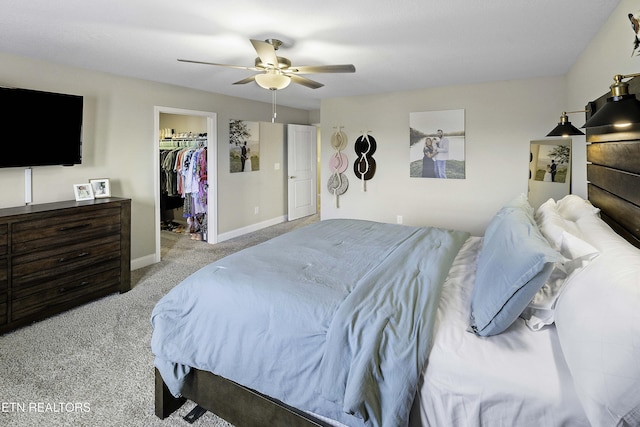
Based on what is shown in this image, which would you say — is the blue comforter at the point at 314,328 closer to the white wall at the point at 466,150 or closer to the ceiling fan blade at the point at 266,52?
the ceiling fan blade at the point at 266,52

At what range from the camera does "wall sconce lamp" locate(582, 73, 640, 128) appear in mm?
1229

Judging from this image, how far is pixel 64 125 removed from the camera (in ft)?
11.1

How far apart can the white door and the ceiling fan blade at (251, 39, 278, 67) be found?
13.6 ft

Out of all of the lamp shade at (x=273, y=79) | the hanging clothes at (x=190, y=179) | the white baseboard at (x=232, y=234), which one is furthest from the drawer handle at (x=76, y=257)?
the hanging clothes at (x=190, y=179)

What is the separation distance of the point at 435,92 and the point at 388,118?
0.72 meters

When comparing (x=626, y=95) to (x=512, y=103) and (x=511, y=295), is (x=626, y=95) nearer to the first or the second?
A: (x=511, y=295)

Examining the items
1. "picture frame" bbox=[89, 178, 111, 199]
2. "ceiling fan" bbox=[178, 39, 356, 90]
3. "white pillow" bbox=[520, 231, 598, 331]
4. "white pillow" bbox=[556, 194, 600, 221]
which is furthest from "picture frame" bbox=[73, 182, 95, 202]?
"white pillow" bbox=[556, 194, 600, 221]

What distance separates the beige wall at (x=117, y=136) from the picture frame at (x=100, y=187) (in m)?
0.13

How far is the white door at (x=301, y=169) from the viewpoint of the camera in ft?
22.9

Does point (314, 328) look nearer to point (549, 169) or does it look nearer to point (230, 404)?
point (230, 404)

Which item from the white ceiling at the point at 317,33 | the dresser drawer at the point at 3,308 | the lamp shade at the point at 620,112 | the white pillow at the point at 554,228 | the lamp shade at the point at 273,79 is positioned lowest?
the dresser drawer at the point at 3,308

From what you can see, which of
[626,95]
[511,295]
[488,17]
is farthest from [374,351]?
[488,17]

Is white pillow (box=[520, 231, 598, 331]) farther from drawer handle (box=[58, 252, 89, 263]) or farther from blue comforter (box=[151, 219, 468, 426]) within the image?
drawer handle (box=[58, 252, 89, 263])

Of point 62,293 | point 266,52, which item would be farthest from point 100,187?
point 266,52
